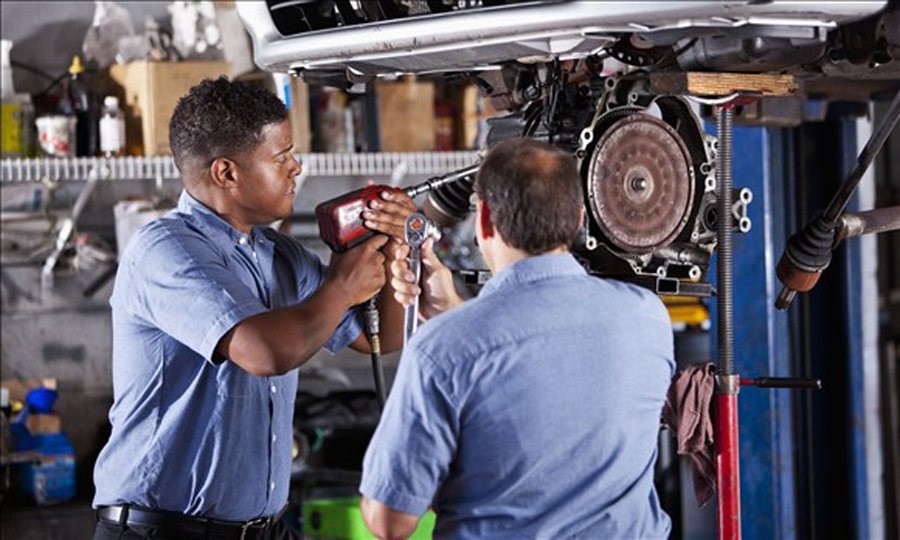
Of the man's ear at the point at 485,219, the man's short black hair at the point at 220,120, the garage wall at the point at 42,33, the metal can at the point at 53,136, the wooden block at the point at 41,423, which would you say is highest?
the garage wall at the point at 42,33

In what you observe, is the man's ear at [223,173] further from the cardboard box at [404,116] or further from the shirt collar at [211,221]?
the cardboard box at [404,116]

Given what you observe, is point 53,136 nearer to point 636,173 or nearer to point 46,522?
point 46,522

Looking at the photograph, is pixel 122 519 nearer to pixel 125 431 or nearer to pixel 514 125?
pixel 125 431

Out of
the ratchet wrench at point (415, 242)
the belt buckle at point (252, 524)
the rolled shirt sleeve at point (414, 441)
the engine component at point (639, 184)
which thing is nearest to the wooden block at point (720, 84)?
the engine component at point (639, 184)

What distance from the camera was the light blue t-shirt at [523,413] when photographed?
2.12 metres

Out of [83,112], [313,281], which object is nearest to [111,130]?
[83,112]

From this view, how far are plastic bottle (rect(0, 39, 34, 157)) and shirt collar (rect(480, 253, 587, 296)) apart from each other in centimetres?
302

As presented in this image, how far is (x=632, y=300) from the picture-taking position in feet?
7.40

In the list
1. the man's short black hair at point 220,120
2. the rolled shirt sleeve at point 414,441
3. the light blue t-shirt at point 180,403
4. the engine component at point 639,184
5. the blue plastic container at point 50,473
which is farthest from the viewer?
the blue plastic container at point 50,473

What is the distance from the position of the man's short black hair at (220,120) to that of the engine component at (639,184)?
2.22ft

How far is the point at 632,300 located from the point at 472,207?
658mm

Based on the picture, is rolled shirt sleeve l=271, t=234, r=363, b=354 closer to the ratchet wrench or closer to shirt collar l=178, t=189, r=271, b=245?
shirt collar l=178, t=189, r=271, b=245

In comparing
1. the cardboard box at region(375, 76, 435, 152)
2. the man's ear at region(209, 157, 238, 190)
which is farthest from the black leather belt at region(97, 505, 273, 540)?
the cardboard box at region(375, 76, 435, 152)

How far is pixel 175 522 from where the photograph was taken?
2723 mm
